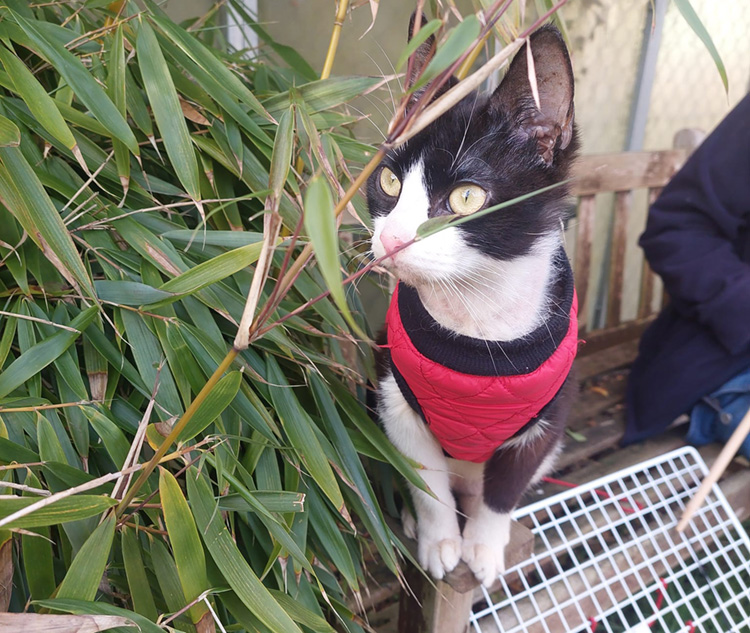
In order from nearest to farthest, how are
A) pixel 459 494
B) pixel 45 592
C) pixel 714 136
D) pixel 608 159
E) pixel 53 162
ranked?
pixel 45 592 < pixel 53 162 < pixel 459 494 < pixel 714 136 < pixel 608 159

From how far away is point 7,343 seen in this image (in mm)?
559

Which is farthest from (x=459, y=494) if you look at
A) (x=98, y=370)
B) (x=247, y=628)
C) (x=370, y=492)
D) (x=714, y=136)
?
(x=714, y=136)

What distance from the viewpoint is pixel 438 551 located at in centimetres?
77

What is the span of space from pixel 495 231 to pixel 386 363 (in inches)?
10.9

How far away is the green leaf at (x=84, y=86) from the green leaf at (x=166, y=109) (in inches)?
1.5

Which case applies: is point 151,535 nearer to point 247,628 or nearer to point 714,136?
point 247,628

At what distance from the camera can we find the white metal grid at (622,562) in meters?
0.92


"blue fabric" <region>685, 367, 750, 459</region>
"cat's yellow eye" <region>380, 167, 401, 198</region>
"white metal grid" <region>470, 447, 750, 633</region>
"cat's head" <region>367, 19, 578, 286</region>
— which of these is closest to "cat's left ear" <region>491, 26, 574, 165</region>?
"cat's head" <region>367, 19, 578, 286</region>

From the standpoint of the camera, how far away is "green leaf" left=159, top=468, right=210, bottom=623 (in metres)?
0.49

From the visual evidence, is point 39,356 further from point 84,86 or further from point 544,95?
point 544,95

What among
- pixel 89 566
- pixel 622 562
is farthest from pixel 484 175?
pixel 622 562

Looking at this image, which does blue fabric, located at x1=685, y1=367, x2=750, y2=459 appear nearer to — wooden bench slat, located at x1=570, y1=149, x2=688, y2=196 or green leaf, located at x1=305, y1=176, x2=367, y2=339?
wooden bench slat, located at x1=570, y1=149, x2=688, y2=196

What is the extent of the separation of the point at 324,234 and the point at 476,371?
0.38 metres

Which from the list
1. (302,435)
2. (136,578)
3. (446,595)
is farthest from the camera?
(446,595)
